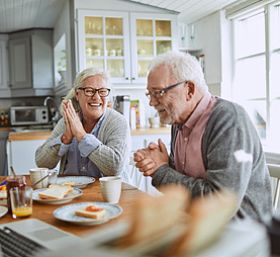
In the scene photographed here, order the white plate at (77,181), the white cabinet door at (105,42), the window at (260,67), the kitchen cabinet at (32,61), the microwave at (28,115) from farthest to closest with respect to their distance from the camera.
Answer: the microwave at (28,115) < the kitchen cabinet at (32,61) < the white cabinet door at (105,42) < the window at (260,67) < the white plate at (77,181)

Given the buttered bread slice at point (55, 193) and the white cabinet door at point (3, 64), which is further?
the white cabinet door at point (3, 64)

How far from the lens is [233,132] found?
4.38 feet

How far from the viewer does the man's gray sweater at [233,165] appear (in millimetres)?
1294

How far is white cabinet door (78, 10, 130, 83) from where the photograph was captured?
3.82m

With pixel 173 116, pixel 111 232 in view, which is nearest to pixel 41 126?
pixel 173 116

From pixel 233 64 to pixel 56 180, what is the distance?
257cm

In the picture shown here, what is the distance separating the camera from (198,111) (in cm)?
150

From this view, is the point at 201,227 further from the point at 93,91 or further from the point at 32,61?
the point at 32,61

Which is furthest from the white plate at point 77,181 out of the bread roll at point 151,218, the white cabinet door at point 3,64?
the white cabinet door at point 3,64

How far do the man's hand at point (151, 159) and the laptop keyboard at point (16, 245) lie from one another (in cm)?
63

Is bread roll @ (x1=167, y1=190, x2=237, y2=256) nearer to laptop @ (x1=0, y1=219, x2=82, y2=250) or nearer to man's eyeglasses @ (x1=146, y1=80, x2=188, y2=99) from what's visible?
laptop @ (x1=0, y1=219, x2=82, y2=250)

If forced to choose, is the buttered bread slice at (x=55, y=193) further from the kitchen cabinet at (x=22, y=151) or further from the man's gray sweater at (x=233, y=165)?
the kitchen cabinet at (x=22, y=151)

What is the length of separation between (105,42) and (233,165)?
290 cm

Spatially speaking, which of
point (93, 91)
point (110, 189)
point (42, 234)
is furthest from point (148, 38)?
point (42, 234)
